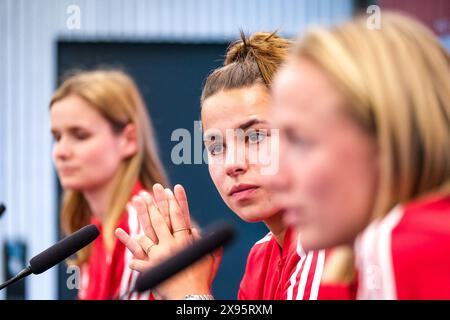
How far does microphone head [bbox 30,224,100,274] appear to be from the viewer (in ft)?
3.62

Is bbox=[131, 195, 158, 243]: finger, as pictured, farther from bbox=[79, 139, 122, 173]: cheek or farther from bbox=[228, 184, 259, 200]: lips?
bbox=[79, 139, 122, 173]: cheek

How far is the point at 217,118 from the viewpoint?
1.29m

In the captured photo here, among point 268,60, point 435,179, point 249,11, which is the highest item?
point 249,11

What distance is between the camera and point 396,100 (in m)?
0.73

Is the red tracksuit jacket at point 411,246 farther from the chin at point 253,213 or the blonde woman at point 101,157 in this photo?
the blonde woman at point 101,157

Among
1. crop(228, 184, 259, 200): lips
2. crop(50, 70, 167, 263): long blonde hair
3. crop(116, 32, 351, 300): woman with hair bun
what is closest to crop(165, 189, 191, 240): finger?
crop(116, 32, 351, 300): woman with hair bun

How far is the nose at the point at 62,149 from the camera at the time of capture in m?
2.04

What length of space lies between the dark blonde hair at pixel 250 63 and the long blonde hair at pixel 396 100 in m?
0.53

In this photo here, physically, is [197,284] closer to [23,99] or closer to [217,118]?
[217,118]

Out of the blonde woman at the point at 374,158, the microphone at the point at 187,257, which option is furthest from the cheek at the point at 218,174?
the blonde woman at the point at 374,158

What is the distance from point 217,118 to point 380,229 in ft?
1.92

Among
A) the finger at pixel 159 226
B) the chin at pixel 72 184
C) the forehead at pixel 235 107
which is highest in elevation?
the forehead at pixel 235 107

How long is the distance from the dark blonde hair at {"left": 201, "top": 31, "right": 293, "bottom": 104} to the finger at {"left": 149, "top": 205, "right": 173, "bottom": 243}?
0.81ft
